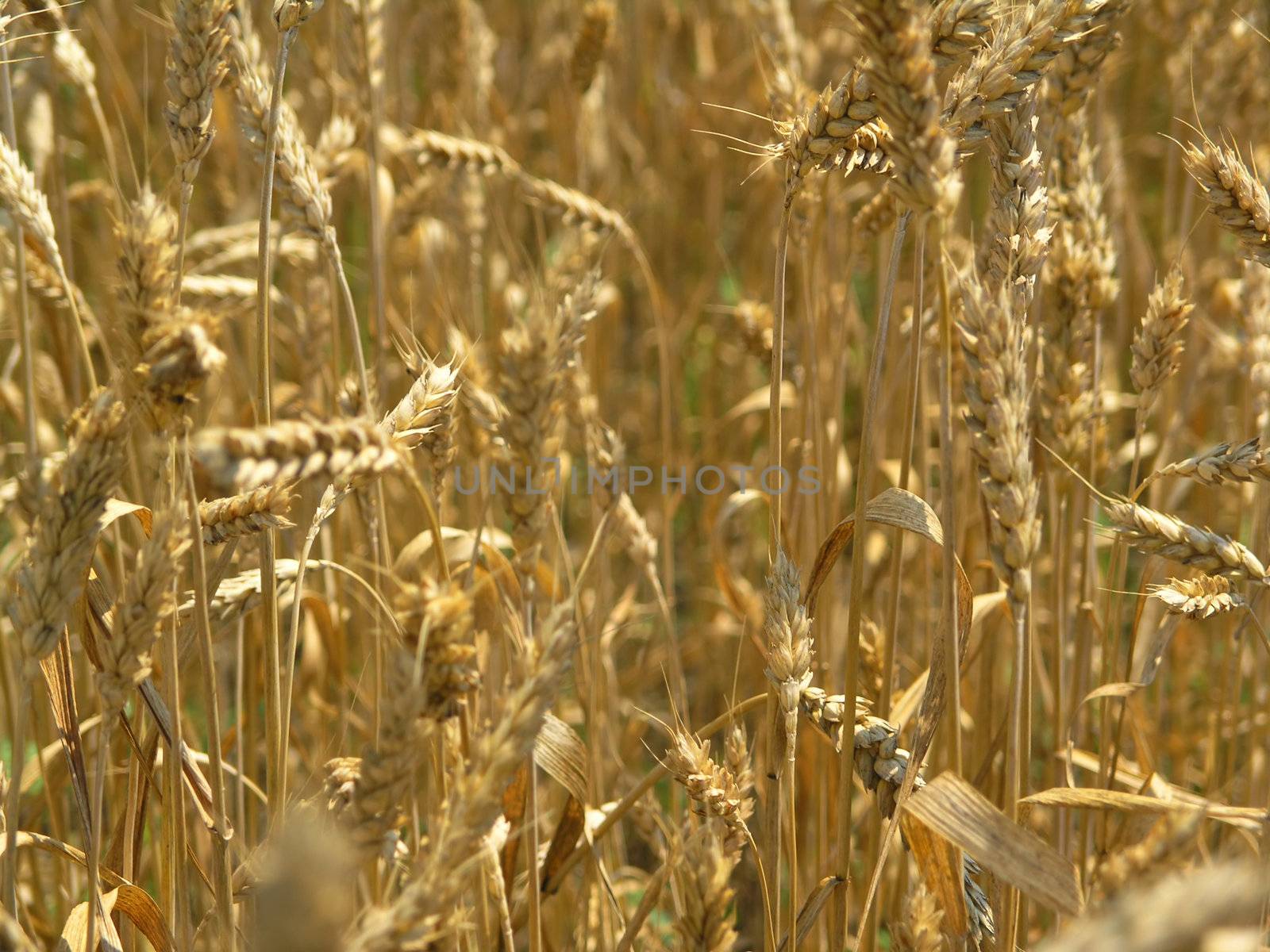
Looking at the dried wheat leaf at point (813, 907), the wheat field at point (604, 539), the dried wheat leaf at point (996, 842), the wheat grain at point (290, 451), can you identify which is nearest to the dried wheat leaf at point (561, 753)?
the wheat field at point (604, 539)

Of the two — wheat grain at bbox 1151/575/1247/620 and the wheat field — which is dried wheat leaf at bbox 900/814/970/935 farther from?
wheat grain at bbox 1151/575/1247/620

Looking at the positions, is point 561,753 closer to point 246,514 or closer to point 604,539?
point 246,514

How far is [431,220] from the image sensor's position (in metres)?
3.22

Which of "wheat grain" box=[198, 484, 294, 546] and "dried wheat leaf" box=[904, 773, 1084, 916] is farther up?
"wheat grain" box=[198, 484, 294, 546]

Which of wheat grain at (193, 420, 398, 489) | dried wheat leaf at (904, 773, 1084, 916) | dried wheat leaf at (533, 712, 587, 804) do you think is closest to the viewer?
wheat grain at (193, 420, 398, 489)

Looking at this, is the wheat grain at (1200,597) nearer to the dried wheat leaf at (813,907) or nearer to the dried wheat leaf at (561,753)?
the dried wheat leaf at (813,907)

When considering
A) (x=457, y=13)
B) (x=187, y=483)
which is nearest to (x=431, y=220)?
(x=457, y=13)

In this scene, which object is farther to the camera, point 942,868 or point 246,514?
point 942,868

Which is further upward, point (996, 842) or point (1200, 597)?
point (1200, 597)

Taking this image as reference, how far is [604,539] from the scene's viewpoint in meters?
2.02

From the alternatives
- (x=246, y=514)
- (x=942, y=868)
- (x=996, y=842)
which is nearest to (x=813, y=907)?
(x=942, y=868)

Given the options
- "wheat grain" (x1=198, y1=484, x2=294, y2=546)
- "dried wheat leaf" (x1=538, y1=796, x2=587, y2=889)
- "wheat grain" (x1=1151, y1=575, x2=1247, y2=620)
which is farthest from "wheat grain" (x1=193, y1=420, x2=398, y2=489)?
"wheat grain" (x1=1151, y1=575, x2=1247, y2=620)

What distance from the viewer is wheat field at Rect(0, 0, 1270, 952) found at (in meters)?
0.92

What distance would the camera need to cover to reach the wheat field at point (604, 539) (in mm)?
921
